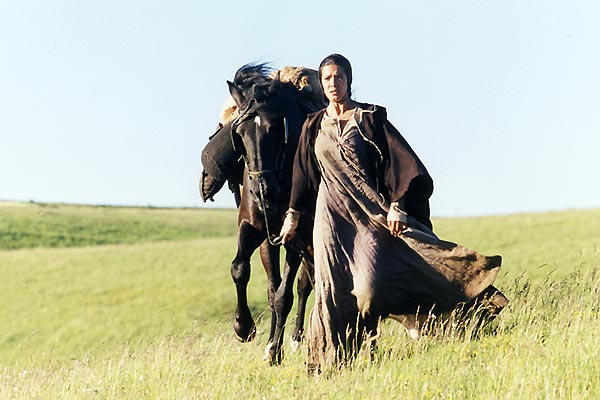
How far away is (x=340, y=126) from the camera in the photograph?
27.1 ft

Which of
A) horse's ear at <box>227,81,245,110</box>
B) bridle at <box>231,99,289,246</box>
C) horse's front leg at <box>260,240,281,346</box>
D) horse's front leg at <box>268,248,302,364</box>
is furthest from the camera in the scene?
horse's front leg at <box>260,240,281,346</box>

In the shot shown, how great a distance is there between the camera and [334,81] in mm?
8062

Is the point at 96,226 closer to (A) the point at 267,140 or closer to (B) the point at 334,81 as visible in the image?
(A) the point at 267,140

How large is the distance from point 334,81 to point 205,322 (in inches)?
173

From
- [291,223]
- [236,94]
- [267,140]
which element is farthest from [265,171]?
[236,94]

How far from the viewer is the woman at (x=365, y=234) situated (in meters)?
8.12

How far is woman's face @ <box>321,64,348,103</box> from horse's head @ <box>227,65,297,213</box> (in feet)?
4.39

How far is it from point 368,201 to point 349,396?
1.76m

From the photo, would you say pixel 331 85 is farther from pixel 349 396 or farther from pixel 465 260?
pixel 349 396

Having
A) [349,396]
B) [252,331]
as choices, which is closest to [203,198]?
[252,331]

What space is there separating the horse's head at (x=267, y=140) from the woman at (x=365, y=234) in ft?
2.99

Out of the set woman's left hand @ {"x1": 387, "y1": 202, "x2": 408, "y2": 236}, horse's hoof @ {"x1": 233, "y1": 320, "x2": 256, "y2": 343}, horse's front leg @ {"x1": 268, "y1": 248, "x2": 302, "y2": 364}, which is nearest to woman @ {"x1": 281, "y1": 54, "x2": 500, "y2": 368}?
woman's left hand @ {"x1": 387, "y1": 202, "x2": 408, "y2": 236}

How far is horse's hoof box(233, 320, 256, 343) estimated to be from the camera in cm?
1075

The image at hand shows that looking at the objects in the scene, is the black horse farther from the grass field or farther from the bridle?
the grass field
